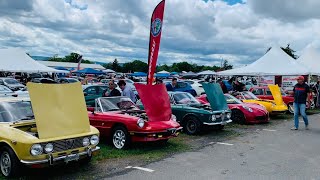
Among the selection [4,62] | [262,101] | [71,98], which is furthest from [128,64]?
[71,98]

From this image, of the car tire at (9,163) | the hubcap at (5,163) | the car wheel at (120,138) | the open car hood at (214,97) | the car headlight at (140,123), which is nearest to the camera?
the car tire at (9,163)

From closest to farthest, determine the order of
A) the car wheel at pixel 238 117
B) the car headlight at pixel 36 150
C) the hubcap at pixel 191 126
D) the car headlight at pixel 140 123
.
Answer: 1. the car headlight at pixel 36 150
2. the car headlight at pixel 140 123
3. the hubcap at pixel 191 126
4. the car wheel at pixel 238 117

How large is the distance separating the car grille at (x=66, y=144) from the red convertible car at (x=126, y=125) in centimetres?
214

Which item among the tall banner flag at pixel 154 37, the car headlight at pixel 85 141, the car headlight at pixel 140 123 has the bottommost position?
the car headlight at pixel 85 141

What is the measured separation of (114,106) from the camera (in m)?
9.28

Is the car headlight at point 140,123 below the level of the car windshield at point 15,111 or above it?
below

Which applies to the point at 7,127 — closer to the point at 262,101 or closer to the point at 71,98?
the point at 71,98

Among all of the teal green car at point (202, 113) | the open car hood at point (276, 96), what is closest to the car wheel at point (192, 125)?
the teal green car at point (202, 113)

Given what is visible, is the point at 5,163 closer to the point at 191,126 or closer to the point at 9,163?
the point at 9,163

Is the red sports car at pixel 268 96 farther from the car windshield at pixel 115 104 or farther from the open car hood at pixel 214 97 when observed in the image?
the car windshield at pixel 115 104

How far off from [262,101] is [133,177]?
11.2 metres

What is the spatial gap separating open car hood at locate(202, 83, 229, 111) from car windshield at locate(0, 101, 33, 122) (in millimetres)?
6004

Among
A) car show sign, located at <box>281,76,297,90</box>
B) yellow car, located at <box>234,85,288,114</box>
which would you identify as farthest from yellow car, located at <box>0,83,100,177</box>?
car show sign, located at <box>281,76,297,90</box>

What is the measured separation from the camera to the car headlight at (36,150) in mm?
5421
